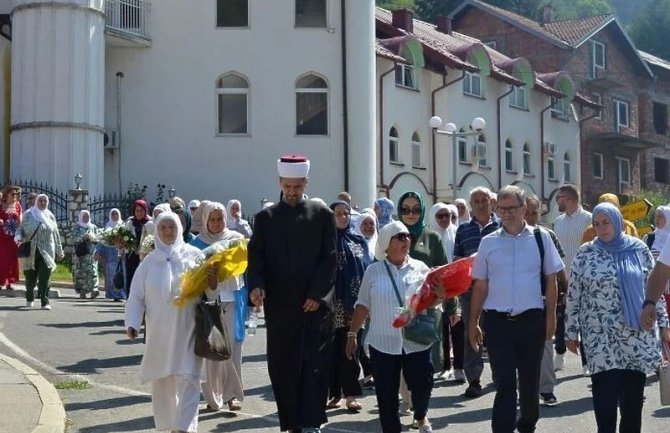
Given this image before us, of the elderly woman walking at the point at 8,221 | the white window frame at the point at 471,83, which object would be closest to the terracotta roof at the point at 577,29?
the white window frame at the point at 471,83

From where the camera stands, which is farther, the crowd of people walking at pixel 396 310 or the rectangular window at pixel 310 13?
the rectangular window at pixel 310 13

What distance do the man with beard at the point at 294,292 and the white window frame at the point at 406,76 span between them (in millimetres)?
31931

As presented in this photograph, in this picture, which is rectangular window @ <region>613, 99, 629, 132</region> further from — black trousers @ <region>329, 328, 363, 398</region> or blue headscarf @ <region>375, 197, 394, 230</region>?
black trousers @ <region>329, 328, 363, 398</region>

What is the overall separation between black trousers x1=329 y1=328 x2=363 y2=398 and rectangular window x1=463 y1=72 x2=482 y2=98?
34.4m

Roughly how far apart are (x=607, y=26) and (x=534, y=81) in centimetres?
1127

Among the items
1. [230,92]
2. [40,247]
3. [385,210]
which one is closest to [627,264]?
[385,210]

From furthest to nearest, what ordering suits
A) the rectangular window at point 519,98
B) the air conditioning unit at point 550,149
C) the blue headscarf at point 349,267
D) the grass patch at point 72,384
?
the air conditioning unit at point 550,149, the rectangular window at point 519,98, the grass patch at point 72,384, the blue headscarf at point 349,267

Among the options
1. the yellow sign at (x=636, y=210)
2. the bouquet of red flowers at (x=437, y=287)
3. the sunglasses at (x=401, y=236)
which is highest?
the yellow sign at (x=636, y=210)

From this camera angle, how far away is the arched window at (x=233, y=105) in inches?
1448

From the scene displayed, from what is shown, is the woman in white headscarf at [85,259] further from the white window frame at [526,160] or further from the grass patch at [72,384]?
the white window frame at [526,160]

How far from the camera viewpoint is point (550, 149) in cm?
5162

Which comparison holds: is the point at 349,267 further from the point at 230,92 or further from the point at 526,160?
the point at 526,160

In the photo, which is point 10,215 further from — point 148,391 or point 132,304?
point 132,304

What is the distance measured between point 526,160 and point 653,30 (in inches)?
1869
